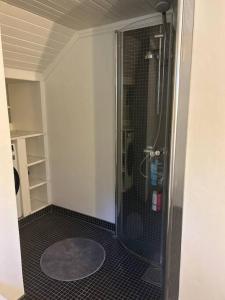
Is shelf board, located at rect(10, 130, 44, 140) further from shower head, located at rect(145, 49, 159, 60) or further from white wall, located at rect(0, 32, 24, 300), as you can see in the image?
shower head, located at rect(145, 49, 159, 60)

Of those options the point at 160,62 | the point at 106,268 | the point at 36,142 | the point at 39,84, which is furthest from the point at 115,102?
the point at 106,268

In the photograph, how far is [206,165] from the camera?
98cm

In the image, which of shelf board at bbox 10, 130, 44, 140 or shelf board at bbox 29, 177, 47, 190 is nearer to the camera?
shelf board at bbox 10, 130, 44, 140

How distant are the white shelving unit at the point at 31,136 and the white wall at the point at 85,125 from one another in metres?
0.12

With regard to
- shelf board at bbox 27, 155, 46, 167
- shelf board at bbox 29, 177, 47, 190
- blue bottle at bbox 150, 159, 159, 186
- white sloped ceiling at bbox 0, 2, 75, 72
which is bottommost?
shelf board at bbox 29, 177, 47, 190

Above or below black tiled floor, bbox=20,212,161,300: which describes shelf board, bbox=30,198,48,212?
above

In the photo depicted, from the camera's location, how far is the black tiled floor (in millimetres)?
1707

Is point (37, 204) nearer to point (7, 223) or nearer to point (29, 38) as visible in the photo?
point (7, 223)

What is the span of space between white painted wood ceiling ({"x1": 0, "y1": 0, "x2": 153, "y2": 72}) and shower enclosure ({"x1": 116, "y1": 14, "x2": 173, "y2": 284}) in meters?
0.21

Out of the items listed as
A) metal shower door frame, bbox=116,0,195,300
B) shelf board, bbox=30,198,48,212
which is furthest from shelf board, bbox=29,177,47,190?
metal shower door frame, bbox=116,0,195,300

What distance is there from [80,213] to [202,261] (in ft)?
6.27

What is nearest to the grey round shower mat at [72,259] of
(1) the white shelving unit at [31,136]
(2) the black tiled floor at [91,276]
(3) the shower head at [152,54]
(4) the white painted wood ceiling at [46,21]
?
(2) the black tiled floor at [91,276]

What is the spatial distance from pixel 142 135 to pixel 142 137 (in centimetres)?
2

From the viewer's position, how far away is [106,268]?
1981mm
